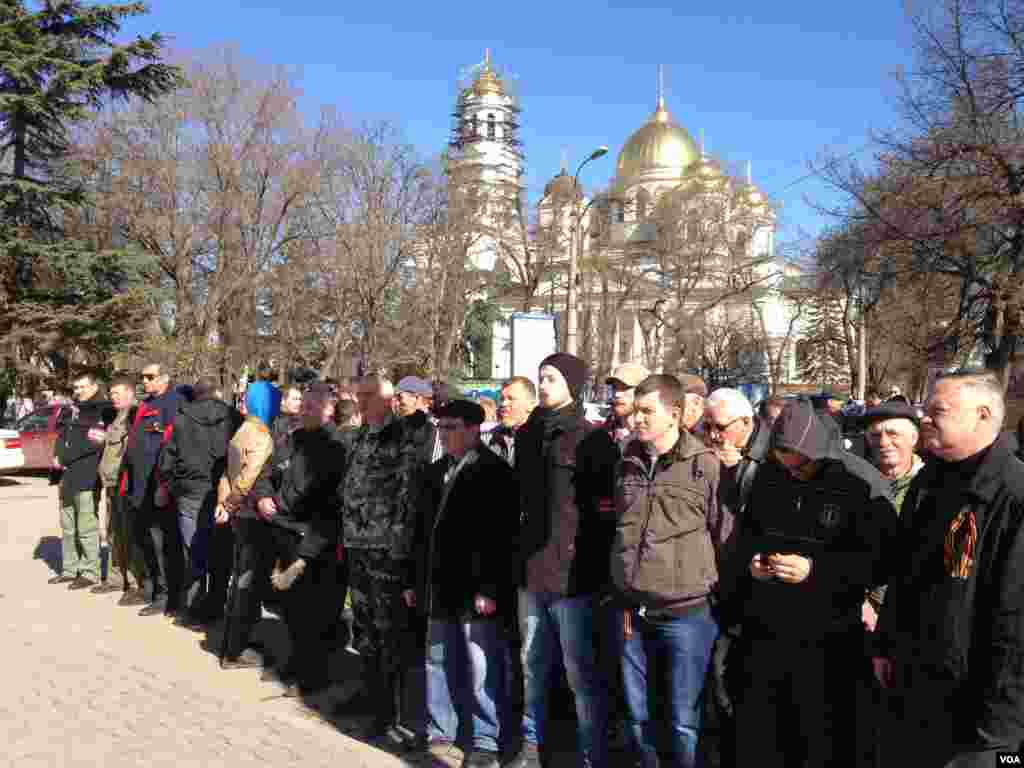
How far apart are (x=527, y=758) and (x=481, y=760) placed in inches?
9.5

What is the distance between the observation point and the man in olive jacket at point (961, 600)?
2.82 m

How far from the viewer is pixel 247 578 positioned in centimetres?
671

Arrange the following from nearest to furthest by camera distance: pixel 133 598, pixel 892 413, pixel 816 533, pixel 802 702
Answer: pixel 816 533 < pixel 802 702 < pixel 892 413 < pixel 133 598

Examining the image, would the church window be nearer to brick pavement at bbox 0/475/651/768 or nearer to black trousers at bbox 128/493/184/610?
black trousers at bbox 128/493/184/610

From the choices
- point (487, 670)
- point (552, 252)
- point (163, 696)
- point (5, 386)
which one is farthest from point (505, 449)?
point (552, 252)

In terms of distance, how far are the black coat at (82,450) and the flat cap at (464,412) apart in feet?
18.1

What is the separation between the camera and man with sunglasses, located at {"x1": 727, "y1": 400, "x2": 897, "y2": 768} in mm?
3641

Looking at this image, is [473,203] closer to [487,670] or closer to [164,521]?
[164,521]

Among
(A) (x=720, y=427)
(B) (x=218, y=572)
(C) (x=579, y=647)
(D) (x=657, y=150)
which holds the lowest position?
(B) (x=218, y=572)

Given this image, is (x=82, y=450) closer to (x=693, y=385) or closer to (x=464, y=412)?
(x=464, y=412)

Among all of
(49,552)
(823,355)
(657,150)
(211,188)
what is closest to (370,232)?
→ (211,188)

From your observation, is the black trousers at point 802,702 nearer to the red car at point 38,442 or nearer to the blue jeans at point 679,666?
the blue jeans at point 679,666

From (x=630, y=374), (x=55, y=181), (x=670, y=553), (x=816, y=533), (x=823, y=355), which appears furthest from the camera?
(x=823, y=355)

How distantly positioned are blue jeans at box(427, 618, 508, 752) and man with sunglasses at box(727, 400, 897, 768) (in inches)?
57.7
